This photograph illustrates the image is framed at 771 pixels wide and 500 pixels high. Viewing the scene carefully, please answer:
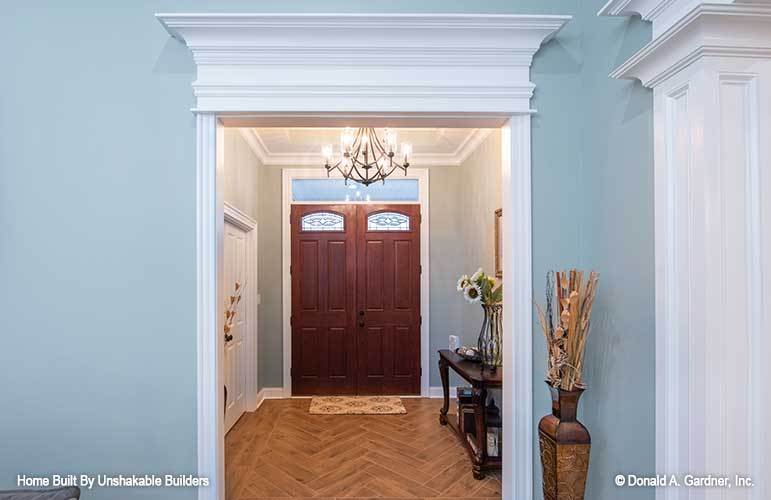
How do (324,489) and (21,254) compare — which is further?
(324,489)

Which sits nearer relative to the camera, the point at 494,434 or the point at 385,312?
the point at 494,434

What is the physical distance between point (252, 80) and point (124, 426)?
5.67 feet

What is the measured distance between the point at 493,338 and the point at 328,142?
2.80 m

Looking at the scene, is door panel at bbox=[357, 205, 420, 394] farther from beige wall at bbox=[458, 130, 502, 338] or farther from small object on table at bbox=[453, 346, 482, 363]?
small object on table at bbox=[453, 346, 482, 363]

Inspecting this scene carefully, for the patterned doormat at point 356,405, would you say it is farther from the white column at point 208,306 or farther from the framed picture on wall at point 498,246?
the white column at point 208,306

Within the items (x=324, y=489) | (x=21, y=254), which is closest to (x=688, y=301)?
(x=324, y=489)

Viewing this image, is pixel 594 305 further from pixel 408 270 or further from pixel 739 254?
pixel 408 270

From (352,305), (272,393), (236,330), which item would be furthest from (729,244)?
(272,393)

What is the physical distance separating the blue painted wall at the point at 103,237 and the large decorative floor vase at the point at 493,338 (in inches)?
48.7

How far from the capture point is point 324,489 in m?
2.90

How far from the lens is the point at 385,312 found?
5.21 m

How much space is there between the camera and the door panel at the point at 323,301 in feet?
16.9

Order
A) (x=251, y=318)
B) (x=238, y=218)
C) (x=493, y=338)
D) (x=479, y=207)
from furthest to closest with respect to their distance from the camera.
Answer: (x=251, y=318) → (x=479, y=207) → (x=238, y=218) → (x=493, y=338)

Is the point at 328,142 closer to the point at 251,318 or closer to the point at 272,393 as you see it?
the point at 251,318
